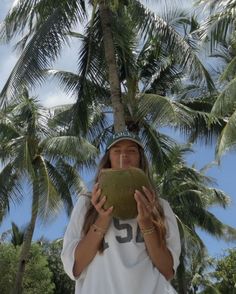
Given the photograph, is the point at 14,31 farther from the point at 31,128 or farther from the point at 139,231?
the point at 139,231

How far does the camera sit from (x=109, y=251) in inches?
108

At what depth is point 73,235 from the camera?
113 inches

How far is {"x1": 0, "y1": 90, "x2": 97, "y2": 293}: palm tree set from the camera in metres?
16.5

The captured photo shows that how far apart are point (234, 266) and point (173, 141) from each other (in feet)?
41.0

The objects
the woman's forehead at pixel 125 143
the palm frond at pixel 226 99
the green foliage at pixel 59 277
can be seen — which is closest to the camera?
the woman's forehead at pixel 125 143

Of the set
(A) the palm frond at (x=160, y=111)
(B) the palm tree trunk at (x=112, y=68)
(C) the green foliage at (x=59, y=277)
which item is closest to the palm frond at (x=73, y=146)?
(A) the palm frond at (x=160, y=111)

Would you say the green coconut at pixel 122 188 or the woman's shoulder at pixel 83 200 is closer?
the green coconut at pixel 122 188

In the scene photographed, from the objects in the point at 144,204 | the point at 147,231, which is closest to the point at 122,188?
the point at 144,204

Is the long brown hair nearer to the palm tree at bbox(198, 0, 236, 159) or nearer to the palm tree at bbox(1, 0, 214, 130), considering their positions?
the palm tree at bbox(1, 0, 214, 130)

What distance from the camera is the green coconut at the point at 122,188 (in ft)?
8.72

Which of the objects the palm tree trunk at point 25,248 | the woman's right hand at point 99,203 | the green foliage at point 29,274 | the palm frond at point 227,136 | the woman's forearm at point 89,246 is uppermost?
the woman's right hand at point 99,203

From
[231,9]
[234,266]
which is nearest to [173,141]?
[231,9]

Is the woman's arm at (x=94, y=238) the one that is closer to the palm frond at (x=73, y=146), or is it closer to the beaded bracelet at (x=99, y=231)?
the beaded bracelet at (x=99, y=231)

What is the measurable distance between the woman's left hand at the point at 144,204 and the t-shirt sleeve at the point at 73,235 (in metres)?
0.34
